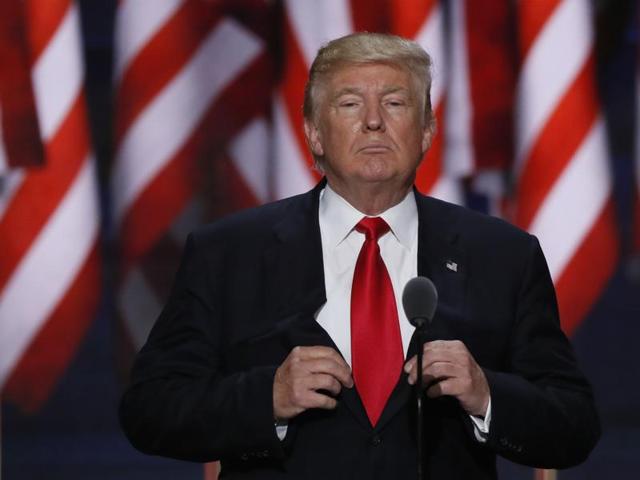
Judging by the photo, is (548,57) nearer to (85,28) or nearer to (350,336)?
(85,28)

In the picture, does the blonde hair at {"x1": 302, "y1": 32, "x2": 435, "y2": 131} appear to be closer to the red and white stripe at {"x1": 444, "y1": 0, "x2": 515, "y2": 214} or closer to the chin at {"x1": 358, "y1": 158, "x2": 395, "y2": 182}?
the chin at {"x1": 358, "y1": 158, "x2": 395, "y2": 182}

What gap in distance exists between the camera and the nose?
1917 mm

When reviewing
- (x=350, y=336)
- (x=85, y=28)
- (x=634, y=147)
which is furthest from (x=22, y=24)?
(x=350, y=336)

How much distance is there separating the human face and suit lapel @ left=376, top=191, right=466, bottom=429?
0.08 meters

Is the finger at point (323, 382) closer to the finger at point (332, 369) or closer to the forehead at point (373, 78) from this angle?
the finger at point (332, 369)

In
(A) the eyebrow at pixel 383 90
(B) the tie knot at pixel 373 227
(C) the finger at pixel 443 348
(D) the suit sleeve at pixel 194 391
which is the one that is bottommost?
(D) the suit sleeve at pixel 194 391

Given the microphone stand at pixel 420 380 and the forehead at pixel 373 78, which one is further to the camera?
the forehead at pixel 373 78

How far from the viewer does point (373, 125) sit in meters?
1.92

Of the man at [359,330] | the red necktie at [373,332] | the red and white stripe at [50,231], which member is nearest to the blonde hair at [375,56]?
the man at [359,330]

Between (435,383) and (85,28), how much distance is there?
2094 millimetres

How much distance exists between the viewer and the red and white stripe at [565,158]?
11.4 feet

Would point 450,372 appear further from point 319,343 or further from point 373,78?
point 373,78

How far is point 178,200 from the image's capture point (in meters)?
3.49

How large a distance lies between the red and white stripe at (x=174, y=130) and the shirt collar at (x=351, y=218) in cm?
148
